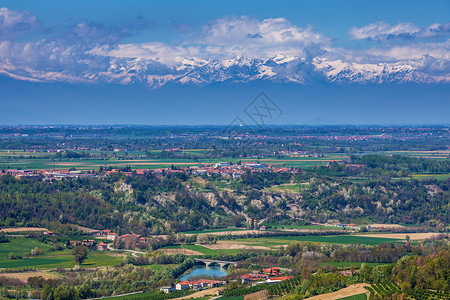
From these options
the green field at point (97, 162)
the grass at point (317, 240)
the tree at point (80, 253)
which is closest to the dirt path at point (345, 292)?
the grass at point (317, 240)

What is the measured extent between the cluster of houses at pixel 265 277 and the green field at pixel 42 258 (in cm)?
1260

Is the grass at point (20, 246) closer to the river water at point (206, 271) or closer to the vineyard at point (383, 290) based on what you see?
the river water at point (206, 271)

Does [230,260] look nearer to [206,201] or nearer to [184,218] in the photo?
[184,218]

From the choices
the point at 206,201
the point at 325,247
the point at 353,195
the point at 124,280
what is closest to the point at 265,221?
the point at 206,201

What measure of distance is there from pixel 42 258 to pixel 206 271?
1489 cm

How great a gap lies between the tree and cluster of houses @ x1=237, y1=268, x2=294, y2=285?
15.5 m

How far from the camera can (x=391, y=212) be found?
304 feet

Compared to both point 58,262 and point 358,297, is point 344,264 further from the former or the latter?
point 58,262

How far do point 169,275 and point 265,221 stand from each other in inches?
1291

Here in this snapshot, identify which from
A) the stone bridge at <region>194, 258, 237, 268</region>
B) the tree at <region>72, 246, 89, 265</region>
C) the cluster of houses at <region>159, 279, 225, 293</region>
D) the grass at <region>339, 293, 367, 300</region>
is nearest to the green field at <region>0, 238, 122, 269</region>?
the tree at <region>72, 246, 89, 265</region>

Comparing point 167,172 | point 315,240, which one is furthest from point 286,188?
point 315,240

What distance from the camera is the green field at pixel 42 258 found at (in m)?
61.9

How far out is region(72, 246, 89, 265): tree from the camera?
6380 centimetres

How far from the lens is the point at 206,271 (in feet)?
202
